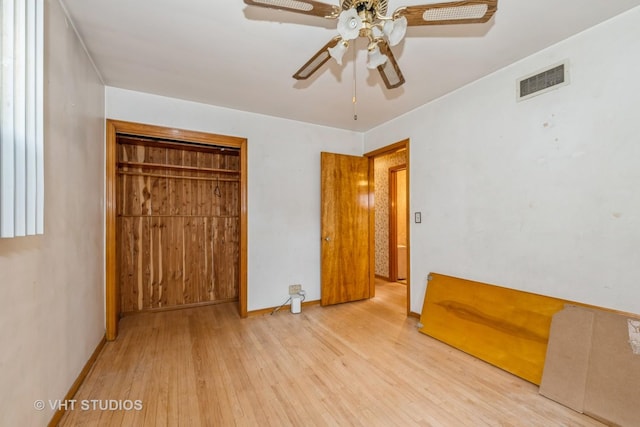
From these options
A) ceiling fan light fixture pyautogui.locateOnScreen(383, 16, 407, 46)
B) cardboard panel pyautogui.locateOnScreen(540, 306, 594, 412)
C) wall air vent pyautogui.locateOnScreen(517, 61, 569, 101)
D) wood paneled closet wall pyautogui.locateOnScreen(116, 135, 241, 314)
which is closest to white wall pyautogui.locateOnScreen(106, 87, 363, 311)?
wood paneled closet wall pyautogui.locateOnScreen(116, 135, 241, 314)

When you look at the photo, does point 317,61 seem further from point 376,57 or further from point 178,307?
point 178,307

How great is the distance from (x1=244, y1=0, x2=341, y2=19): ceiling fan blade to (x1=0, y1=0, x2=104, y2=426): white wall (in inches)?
54.1

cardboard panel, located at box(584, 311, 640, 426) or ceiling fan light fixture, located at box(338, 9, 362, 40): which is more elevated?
ceiling fan light fixture, located at box(338, 9, 362, 40)

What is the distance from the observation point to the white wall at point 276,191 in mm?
3299

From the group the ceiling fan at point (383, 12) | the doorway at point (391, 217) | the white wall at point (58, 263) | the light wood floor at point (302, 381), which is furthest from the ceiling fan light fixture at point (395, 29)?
the doorway at point (391, 217)

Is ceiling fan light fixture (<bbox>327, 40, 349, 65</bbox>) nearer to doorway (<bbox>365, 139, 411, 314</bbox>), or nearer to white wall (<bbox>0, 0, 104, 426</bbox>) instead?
white wall (<bbox>0, 0, 104, 426</bbox>)

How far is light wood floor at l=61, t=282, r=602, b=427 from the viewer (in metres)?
1.69

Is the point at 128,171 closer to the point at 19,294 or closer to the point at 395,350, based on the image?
the point at 19,294

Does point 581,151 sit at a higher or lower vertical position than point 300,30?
lower

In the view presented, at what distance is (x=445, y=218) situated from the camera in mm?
2998

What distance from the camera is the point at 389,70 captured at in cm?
179

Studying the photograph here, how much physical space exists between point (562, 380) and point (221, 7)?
345 centimetres

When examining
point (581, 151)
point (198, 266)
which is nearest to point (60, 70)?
point (198, 266)

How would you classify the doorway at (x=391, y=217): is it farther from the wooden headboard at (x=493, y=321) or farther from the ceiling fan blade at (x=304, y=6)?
the ceiling fan blade at (x=304, y=6)
